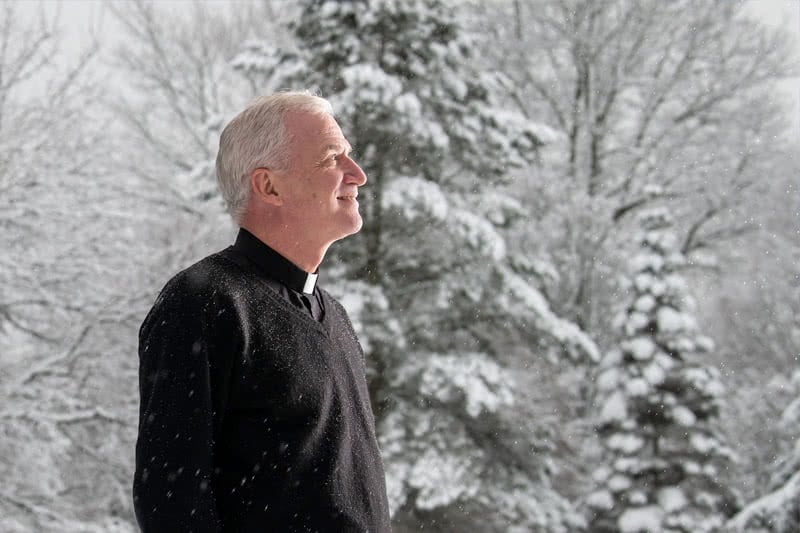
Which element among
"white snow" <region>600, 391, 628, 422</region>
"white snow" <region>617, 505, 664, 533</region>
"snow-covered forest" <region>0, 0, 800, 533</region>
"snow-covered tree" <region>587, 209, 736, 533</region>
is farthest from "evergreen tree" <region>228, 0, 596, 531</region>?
"white snow" <region>600, 391, 628, 422</region>

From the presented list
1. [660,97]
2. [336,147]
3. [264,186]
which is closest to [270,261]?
[264,186]

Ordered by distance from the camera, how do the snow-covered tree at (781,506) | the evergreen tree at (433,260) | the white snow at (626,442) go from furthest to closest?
1. the white snow at (626,442)
2. the evergreen tree at (433,260)
3. the snow-covered tree at (781,506)

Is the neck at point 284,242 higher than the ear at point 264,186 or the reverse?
the reverse

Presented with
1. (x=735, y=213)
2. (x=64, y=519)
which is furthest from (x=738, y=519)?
(x=735, y=213)

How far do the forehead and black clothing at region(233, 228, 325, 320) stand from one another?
0.65 ft

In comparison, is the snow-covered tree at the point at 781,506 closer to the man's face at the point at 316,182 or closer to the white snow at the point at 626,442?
the white snow at the point at 626,442

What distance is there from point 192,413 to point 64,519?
5423 mm

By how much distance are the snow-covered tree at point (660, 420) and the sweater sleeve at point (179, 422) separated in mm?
9207

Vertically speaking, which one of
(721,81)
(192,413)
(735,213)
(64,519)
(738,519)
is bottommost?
(64,519)

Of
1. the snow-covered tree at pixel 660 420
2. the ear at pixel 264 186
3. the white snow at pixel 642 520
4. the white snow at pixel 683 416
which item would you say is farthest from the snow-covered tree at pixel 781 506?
the ear at pixel 264 186

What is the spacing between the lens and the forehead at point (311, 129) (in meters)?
1.59

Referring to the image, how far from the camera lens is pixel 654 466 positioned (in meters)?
9.91

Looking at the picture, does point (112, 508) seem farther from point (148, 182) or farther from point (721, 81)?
point (721, 81)

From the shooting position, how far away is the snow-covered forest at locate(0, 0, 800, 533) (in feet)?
22.7
